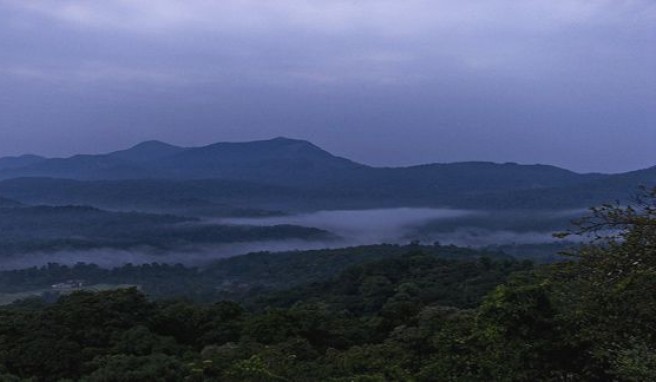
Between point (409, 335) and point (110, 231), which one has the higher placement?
point (409, 335)

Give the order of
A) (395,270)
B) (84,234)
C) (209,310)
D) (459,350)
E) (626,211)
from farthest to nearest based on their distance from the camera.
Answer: (84,234) → (395,270) → (209,310) → (459,350) → (626,211)

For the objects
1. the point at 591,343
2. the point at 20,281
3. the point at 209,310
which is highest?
the point at 591,343

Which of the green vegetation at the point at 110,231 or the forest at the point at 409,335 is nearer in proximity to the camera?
the forest at the point at 409,335

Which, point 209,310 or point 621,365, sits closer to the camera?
point 621,365

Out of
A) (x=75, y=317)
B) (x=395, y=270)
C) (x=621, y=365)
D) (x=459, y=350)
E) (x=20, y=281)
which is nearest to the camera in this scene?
(x=621, y=365)

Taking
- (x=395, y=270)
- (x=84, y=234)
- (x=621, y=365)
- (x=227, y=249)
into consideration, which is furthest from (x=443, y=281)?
(x=84, y=234)

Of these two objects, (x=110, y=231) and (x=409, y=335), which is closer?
(x=409, y=335)

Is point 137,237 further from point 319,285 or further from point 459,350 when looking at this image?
point 459,350

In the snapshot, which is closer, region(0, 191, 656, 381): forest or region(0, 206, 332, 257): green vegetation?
region(0, 191, 656, 381): forest
